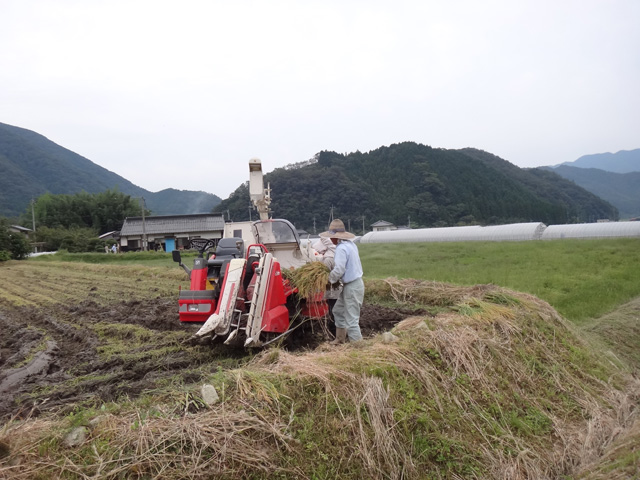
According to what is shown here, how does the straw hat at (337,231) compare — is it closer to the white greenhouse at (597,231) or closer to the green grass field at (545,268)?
the green grass field at (545,268)

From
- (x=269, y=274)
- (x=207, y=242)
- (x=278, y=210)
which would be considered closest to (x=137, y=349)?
(x=207, y=242)

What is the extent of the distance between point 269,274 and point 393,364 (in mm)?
2028

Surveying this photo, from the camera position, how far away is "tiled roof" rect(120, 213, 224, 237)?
46.2 m

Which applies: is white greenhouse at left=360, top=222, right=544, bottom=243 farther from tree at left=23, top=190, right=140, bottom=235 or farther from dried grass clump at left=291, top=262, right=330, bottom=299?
tree at left=23, top=190, right=140, bottom=235

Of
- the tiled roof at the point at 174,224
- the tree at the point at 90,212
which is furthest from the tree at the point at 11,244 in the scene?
the tree at the point at 90,212

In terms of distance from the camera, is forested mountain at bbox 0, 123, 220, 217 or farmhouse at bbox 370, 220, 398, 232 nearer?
farmhouse at bbox 370, 220, 398, 232

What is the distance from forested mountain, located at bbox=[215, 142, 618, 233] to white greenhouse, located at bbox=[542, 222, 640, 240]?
2446 centimetres

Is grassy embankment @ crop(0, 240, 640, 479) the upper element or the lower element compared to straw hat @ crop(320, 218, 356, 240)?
lower

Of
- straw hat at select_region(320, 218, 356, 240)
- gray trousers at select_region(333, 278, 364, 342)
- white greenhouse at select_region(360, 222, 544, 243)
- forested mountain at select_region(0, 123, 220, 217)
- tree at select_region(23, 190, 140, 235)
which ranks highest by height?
forested mountain at select_region(0, 123, 220, 217)

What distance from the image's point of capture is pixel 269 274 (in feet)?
19.7

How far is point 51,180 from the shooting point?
12950 centimetres

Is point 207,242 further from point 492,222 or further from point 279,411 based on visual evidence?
point 492,222

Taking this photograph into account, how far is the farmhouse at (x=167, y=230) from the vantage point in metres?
45.4

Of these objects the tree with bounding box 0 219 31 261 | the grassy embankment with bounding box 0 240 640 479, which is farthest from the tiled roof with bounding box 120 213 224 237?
the grassy embankment with bounding box 0 240 640 479
